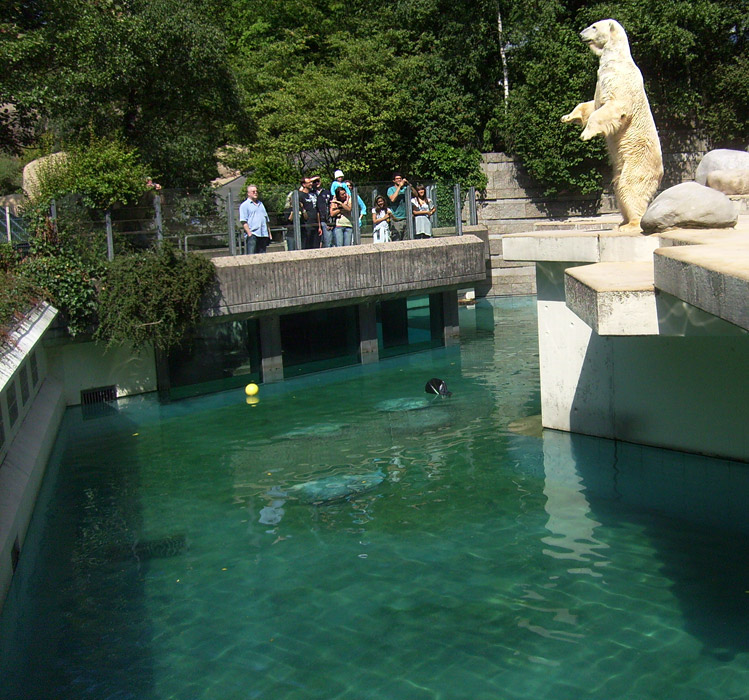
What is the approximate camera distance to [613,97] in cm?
1050

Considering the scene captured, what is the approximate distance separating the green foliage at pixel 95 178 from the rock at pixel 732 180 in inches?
334

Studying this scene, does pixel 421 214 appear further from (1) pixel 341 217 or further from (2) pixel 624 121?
(2) pixel 624 121

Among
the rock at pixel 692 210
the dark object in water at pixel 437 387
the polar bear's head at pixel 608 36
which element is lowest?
the dark object in water at pixel 437 387

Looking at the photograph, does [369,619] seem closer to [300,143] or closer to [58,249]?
[58,249]

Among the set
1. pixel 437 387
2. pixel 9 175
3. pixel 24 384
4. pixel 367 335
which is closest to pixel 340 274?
pixel 367 335

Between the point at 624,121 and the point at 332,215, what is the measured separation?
719 cm

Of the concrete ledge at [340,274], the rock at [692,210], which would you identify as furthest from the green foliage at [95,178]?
the rock at [692,210]

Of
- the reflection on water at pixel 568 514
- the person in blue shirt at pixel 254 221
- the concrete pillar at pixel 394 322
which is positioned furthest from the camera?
the concrete pillar at pixel 394 322

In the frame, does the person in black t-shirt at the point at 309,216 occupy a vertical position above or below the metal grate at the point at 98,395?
above

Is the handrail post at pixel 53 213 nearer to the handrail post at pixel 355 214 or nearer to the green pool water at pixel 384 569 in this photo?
the green pool water at pixel 384 569

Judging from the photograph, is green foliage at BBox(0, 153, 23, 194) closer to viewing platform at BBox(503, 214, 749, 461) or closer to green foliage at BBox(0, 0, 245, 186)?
green foliage at BBox(0, 0, 245, 186)

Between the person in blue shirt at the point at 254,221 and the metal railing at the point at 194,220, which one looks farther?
the person in blue shirt at the point at 254,221

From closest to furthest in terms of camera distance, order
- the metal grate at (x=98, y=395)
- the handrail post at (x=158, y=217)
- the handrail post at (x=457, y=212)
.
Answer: the handrail post at (x=158, y=217) < the metal grate at (x=98, y=395) < the handrail post at (x=457, y=212)

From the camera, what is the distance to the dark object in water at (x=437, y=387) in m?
14.1
